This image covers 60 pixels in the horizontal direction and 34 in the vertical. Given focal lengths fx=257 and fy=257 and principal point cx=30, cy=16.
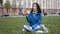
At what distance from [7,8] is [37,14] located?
71.5 meters

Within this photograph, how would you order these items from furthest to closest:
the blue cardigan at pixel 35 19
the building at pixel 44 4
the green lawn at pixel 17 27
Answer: the building at pixel 44 4 < the green lawn at pixel 17 27 < the blue cardigan at pixel 35 19

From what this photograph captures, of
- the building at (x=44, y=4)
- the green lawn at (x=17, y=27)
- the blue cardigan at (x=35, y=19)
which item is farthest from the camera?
the building at (x=44, y=4)

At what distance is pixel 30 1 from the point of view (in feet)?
327

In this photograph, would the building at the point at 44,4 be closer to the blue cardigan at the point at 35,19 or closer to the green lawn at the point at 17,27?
the green lawn at the point at 17,27

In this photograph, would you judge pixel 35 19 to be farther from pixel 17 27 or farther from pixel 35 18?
pixel 17 27

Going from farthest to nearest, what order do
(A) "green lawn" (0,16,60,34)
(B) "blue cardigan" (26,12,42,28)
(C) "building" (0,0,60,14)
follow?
(C) "building" (0,0,60,14)
(A) "green lawn" (0,16,60,34)
(B) "blue cardigan" (26,12,42,28)

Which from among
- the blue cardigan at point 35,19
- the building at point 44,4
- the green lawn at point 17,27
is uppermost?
the blue cardigan at point 35,19

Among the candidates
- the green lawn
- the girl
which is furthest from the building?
the girl

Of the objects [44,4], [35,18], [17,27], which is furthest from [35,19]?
[44,4]

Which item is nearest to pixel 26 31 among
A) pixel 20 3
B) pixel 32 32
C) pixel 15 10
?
pixel 32 32

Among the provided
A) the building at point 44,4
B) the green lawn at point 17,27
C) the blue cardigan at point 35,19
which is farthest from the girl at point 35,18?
the building at point 44,4

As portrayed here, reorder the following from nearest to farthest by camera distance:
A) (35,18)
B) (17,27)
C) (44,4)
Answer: (35,18) → (17,27) → (44,4)

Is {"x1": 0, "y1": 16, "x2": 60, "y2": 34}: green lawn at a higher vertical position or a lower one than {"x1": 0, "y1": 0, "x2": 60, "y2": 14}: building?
higher

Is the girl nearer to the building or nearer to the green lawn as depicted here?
the green lawn
